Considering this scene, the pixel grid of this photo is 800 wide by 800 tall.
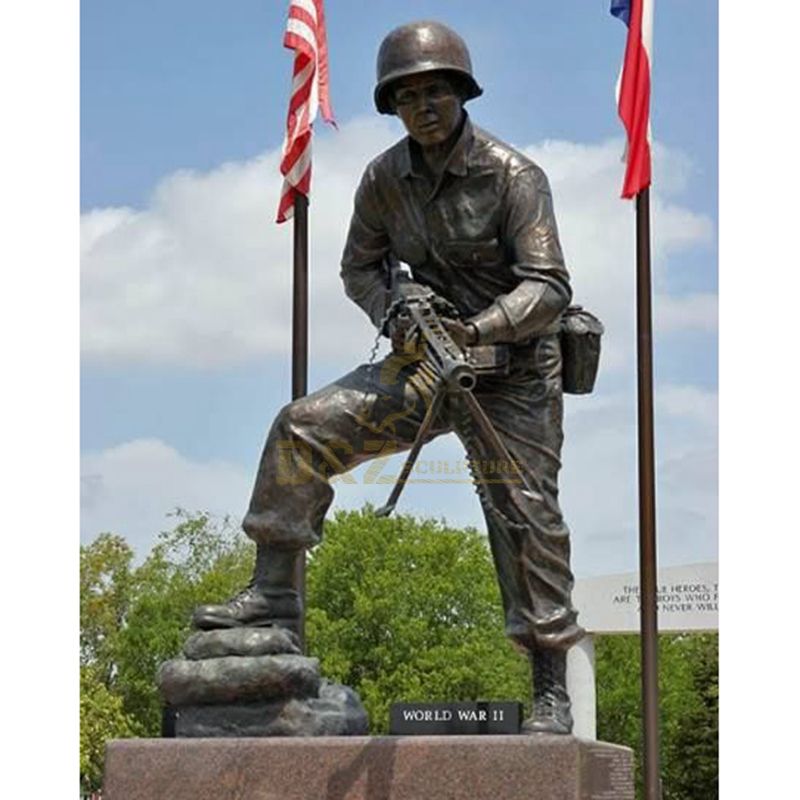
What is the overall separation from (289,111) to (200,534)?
3020 cm

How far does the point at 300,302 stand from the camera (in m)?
13.2

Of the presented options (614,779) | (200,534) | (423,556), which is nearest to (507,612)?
(614,779)

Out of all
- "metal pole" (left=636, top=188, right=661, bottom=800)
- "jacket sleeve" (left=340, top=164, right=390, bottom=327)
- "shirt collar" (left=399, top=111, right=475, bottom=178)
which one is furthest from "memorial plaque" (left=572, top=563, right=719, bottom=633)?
"shirt collar" (left=399, top=111, right=475, bottom=178)

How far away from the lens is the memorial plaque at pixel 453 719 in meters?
8.47

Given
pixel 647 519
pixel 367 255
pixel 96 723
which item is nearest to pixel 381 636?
pixel 96 723

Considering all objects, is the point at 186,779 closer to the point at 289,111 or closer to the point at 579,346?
the point at 579,346

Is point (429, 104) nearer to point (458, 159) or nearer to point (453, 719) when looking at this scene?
point (458, 159)

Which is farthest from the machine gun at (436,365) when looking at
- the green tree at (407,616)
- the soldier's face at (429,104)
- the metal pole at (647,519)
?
the green tree at (407,616)

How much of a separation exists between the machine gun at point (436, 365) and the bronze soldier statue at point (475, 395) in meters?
0.05

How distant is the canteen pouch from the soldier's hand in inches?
32.0

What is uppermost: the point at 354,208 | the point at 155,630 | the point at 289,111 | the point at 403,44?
the point at 289,111

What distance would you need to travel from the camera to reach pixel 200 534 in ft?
143

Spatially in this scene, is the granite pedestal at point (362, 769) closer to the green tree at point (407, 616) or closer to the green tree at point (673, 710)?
the green tree at point (407, 616)

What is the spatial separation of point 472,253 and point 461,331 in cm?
62
